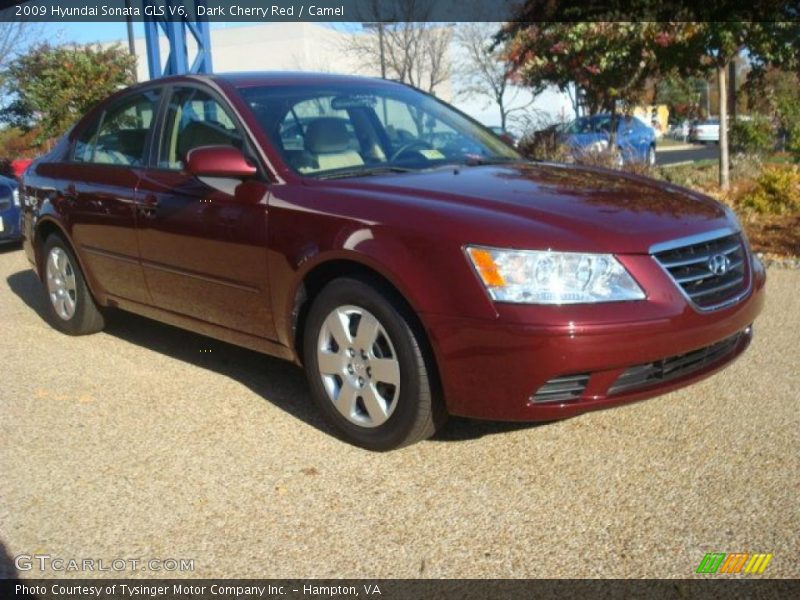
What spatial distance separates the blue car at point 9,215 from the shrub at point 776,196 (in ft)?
27.1

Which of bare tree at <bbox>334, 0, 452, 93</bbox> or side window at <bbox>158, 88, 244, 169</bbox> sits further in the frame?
bare tree at <bbox>334, 0, 452, 93</bbox>

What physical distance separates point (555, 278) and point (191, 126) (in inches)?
97.7

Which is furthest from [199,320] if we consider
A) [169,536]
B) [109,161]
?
[169,536]

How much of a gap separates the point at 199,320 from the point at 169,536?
1741 millimetres

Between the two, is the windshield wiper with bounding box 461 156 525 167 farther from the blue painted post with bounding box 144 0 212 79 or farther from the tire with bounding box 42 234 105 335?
the blue painted post with bounding box 144 0 212 79

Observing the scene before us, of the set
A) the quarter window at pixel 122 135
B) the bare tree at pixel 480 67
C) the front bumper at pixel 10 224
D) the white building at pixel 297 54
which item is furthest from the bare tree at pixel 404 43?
the quarter window at pixel 122 135

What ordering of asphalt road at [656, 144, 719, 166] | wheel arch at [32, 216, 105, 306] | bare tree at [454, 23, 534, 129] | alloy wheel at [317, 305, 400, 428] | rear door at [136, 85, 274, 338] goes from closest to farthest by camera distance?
alloy wheel at [317, 305, 400, 428]
rear door at [136, 85, 274, 338]
wheel arch at [32, 216, 105, 306]
asphalt road at [656, 144, 719, 166]
bare tree at [454, 23, 534, 129]

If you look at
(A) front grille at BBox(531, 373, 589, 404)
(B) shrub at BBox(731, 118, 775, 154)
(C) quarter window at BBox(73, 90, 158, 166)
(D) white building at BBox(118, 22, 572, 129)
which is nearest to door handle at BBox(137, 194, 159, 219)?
(C) quarter window at BBox(73, 90, 158, 166)

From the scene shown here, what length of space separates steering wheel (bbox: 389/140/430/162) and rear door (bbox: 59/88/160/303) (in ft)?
5.00

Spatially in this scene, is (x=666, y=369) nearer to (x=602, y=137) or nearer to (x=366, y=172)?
(x=366, y=172)

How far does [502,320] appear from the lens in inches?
132

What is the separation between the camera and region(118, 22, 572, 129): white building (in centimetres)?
3769

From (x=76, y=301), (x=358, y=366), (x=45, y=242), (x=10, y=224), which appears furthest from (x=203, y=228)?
(x=10, y=224)

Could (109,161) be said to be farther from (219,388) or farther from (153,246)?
(219,388)
